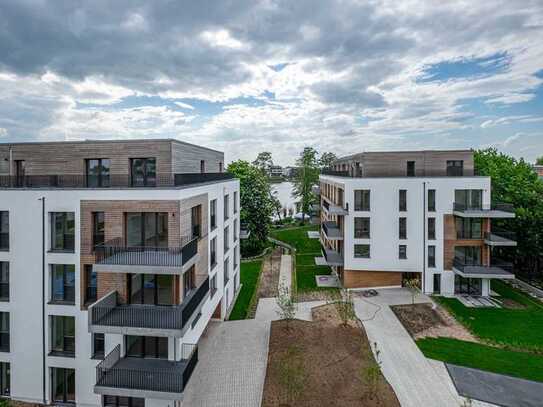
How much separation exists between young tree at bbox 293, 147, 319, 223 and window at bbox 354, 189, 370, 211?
85.7ft


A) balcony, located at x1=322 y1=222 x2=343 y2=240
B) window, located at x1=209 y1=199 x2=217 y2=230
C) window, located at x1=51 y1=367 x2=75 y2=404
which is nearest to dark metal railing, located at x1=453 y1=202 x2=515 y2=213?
balcony, located at x1=322 y1=222 x2=343 y2=240

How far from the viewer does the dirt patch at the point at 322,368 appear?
11.8 metres

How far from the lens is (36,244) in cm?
1231

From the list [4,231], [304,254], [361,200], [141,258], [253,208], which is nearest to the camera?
[141,258]

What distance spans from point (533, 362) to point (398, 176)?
13.1 meters

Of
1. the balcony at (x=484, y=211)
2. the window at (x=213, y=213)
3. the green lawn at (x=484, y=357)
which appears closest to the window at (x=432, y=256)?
the balcony at (x=484, y=211)

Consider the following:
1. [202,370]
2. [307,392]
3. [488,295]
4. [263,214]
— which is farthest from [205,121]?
[488,295]

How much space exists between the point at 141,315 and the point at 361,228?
1676 cm

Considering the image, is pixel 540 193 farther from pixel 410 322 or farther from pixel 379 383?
pixel 379 383

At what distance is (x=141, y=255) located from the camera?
1131 cm

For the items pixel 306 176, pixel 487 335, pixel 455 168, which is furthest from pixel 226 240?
pixel 306 176

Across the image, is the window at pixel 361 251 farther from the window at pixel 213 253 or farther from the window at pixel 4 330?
the window at pixel 4 330

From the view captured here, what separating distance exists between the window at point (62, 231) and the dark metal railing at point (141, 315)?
9.72 ft

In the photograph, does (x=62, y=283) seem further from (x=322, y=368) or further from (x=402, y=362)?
(x=402, y=362)
